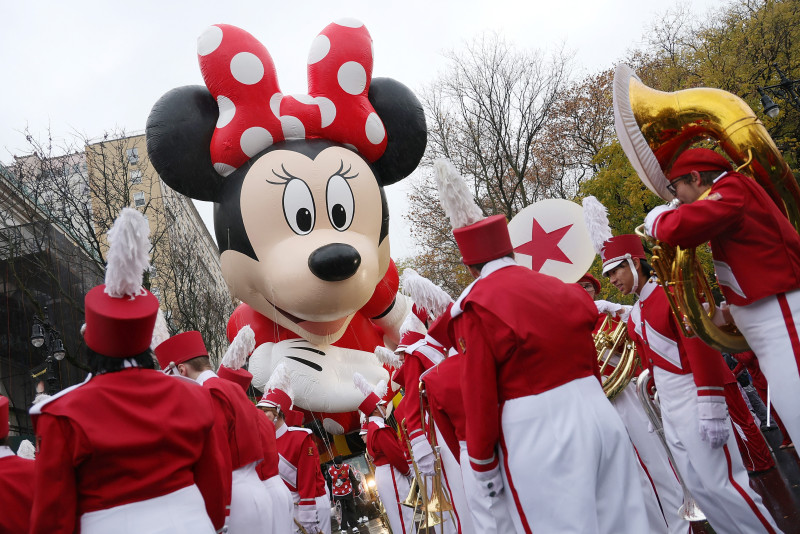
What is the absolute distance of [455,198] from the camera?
3602 millimetres

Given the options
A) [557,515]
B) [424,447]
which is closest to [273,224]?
[424,447]

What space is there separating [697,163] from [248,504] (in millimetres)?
3563

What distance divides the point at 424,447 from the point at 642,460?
1.70 meters

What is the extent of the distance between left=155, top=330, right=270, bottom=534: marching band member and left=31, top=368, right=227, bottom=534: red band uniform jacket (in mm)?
1335

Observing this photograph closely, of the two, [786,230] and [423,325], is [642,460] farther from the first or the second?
[786,230]

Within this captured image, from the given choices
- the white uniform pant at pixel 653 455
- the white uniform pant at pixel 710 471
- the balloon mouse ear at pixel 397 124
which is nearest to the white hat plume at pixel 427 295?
the white uniform pant at pixel 710 471

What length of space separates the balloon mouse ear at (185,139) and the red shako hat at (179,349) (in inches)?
119

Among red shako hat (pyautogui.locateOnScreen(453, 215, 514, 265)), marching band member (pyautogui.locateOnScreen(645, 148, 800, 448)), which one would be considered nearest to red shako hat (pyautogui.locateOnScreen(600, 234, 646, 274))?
marching band member (pyautogui.locateOnScreen(645, 148, 800, 448))

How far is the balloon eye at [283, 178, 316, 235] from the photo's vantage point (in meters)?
7.10

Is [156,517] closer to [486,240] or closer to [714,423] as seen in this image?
[486,240]

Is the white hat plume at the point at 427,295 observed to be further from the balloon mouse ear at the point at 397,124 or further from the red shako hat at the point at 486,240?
the balloon mouse ear at the point at 397,124

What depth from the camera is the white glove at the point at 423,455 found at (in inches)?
195

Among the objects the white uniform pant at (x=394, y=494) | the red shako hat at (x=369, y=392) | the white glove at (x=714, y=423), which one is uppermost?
the red shako hat at (x=369, y=392)

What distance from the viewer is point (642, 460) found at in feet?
17.4
